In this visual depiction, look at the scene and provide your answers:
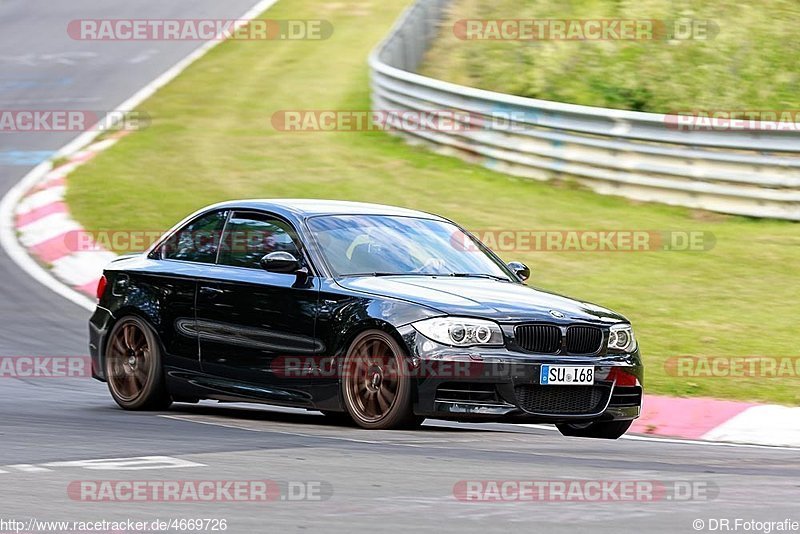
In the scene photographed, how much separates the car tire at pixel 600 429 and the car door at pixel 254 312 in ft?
5.64

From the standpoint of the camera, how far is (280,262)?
9055mm

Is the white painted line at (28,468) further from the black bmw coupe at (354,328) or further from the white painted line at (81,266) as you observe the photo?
the white painted line at (81,266)

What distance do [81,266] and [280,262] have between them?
6.81 m

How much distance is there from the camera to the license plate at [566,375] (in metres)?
8.51

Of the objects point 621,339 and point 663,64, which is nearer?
point 621,339

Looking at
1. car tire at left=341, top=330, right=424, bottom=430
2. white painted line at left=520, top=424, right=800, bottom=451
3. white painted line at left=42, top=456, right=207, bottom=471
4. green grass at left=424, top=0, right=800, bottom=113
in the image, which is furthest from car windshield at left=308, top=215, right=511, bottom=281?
green grass at left=424, top=0, right=800, bottom=113

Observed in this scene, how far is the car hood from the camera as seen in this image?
854 cm

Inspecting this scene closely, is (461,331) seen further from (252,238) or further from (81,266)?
(81,266)

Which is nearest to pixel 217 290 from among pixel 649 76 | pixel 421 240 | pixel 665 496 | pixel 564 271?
pixel 421 240

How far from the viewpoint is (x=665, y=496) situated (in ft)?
21.1

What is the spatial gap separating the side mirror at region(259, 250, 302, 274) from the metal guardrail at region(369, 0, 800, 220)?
28.8 feet

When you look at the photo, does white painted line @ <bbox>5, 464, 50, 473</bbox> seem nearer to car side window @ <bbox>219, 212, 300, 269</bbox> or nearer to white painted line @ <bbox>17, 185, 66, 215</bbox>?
car side window @ <bbox>219, 212, 300, 269</bbox>

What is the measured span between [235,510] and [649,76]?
53.5 feet

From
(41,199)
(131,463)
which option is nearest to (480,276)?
(131,463)
